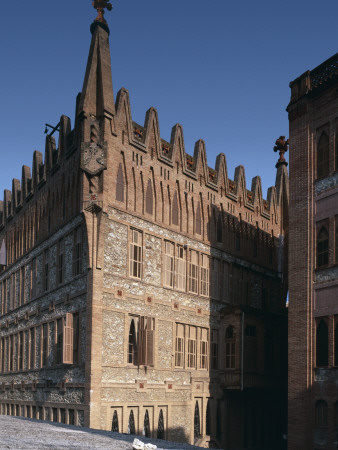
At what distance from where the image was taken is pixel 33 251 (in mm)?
41250

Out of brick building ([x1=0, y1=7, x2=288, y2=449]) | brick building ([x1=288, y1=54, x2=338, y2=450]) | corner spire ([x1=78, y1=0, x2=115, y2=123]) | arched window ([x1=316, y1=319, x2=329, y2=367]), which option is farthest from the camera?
corner spire ([x1=78, y1=0, x2=115, y2=123])

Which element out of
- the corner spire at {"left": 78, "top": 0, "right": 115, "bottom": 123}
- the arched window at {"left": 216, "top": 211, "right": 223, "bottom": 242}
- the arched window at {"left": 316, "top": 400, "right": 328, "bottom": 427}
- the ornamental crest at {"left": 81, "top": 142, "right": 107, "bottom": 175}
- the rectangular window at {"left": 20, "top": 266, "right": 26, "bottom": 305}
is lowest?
the arched window at {"left": 316, "top": 400, "right": 328, "bottom": 427}

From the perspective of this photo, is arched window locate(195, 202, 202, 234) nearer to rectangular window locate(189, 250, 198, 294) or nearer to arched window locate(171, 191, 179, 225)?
rectangular window locate(189, 250, 198, 294)

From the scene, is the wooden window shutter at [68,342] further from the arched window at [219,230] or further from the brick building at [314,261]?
the arched window at [219,230]

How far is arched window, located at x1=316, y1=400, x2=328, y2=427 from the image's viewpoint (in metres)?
26.4

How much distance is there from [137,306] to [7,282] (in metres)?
17.9

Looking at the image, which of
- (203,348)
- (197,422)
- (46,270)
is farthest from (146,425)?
(46,270)

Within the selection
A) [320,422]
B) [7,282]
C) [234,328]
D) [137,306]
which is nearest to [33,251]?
[7,282]

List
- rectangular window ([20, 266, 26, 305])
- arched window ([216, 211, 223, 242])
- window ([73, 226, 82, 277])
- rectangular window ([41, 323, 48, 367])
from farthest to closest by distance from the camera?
1. rectangular window ([20, 266, 26, 305])
2. arched window ([216, 211, 223, 242])
3. rectangular window ([41, 323, 48, 367])
4. window ([73, 226, 82, 277])

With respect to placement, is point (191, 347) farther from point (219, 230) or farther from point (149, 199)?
point (149, 199)

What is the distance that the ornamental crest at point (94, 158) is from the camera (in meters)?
32.3

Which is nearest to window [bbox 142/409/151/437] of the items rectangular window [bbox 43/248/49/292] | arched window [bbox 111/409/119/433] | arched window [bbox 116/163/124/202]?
arched window [bbox 111/409/119/433]

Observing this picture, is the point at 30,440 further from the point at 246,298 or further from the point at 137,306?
the point at 246,298

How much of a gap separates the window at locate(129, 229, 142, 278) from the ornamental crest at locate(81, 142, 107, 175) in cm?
405
